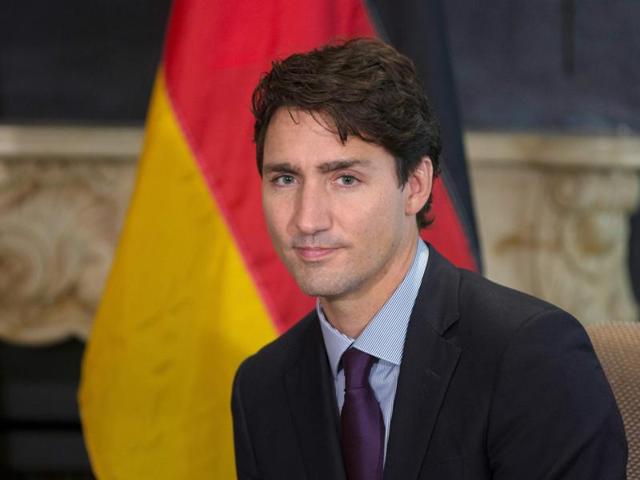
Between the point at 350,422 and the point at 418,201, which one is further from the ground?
the point at 418,201

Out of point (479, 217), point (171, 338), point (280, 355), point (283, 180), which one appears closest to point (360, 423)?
point (280, 355)

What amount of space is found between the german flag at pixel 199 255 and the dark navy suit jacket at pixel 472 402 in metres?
0.72

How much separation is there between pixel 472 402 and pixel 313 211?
1.02ft

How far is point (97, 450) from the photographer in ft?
7.75

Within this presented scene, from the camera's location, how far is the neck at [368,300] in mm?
1486

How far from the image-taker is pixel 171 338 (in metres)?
2.34

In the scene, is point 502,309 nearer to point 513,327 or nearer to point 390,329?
point 513,327

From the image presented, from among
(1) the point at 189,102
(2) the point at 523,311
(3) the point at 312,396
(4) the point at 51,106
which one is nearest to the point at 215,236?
(1) the point at 189,102

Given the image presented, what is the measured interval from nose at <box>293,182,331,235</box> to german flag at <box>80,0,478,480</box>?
0.95m

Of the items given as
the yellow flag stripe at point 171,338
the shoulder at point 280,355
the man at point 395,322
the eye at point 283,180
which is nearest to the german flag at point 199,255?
the yellow flag stripe at point 171,338

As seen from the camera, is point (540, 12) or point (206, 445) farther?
point (540, 12)

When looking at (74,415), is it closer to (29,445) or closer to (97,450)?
(29,445)

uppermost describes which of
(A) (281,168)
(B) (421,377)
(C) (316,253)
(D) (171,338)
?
(A) (281,168)

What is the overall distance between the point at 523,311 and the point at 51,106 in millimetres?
2383
